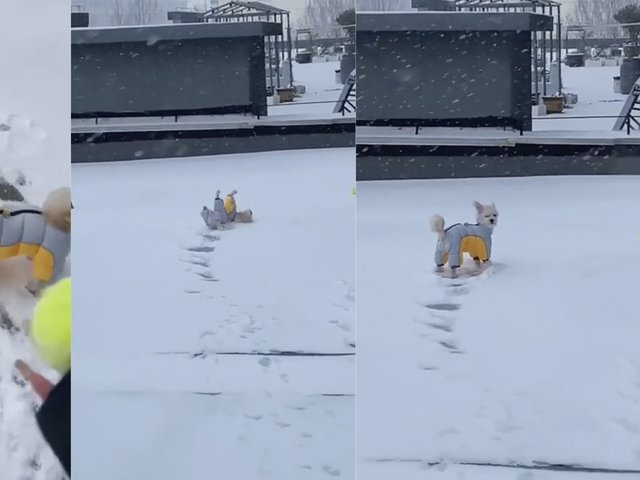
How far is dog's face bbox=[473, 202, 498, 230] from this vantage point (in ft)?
9.41

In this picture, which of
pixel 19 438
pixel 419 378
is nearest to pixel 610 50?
pixel 419 378

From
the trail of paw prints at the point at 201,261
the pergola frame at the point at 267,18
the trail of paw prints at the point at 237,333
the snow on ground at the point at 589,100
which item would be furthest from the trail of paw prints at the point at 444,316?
the pergola frame at the point at 267,18

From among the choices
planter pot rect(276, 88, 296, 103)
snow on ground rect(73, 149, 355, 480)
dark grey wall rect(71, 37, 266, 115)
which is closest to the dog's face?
snow on ground rect(73, 149, 355, 480)

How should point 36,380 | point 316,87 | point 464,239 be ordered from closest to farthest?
1. point 464,239
2. point 316,87
3. point 36,380

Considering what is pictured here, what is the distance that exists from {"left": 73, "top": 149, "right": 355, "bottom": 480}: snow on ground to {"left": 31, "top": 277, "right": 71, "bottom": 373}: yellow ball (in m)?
0.05

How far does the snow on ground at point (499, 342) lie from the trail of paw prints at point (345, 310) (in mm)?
40

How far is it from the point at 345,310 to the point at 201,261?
0.57m

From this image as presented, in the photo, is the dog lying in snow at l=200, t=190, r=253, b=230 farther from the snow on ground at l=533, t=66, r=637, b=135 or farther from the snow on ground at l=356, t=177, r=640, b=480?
the snow on ground at l=533, t=66, r=637, b=135

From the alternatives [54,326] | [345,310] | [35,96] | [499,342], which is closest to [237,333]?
[345,310]

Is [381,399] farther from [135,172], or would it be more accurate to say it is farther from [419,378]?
[135,172]

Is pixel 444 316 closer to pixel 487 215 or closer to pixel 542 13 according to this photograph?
pixel 487 215

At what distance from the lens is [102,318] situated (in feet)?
9.98

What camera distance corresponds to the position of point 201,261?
3008mm

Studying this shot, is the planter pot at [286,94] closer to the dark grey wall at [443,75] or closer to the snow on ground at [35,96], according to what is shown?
the dark grey wall at [443,75]
